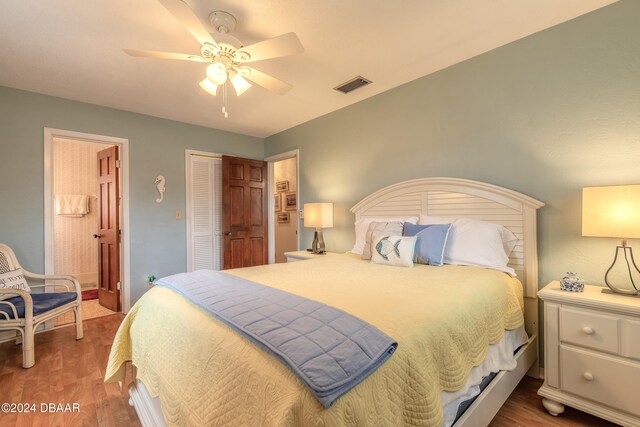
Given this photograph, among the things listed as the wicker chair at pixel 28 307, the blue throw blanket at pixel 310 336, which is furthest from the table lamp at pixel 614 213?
the wicker chair at pixel 28 307

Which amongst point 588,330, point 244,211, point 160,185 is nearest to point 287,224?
point 244,211

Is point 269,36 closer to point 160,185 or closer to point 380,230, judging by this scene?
point 380,230

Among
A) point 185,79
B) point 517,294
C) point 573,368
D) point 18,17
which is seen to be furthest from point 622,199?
point 18,17

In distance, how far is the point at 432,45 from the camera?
2.33 metres

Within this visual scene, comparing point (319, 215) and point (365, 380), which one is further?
point (319, 215)

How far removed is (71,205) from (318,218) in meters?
4.49

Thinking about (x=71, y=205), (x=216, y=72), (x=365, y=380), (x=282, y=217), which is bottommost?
(x=365, y=380)

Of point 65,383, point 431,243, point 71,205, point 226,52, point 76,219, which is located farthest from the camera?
point 76,219

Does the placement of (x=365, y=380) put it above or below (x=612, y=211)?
below

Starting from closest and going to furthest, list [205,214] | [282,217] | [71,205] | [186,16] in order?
1. [186,16]
2. [205,214]
3. [71,205]
4. [282,217]

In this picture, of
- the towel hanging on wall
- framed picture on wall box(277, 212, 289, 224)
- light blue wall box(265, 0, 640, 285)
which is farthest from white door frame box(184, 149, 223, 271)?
light blue wall box(265, 0, 640, 285)

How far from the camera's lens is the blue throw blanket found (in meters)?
0.83

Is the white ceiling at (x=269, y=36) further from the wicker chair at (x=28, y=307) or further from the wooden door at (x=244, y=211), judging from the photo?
the wicker chair at (x=28, y=307)

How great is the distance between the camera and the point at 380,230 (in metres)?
2.65
